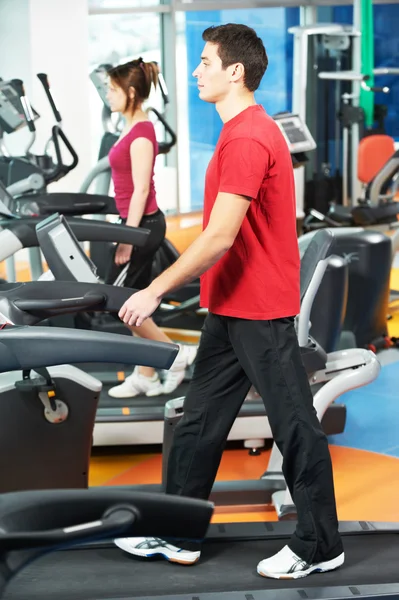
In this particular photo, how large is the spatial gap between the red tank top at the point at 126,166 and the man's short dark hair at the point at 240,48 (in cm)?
166

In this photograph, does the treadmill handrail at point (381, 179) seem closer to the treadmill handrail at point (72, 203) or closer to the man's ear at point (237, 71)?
the treadmill handrail at point (72, 203)

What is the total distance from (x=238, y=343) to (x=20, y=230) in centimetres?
125

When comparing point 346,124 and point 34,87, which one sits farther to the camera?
point 346,124

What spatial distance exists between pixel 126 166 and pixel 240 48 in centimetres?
184

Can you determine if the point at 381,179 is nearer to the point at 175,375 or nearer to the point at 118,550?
the point at 175,375

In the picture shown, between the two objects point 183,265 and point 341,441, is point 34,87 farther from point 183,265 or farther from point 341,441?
point 183,265

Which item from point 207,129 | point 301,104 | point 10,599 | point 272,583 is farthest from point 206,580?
point 207,129

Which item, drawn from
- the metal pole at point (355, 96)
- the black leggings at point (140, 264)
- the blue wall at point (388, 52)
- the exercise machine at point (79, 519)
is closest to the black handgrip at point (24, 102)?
the black leggings at point (140, 264)

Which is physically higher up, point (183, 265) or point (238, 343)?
point (183, 265)

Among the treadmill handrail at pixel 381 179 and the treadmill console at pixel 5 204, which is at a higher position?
the treadmill console at pixel 5 204

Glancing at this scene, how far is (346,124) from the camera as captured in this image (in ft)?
26.8

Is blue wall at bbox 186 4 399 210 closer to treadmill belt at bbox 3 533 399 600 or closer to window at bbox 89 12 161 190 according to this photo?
window at bbox 89 12 161 190

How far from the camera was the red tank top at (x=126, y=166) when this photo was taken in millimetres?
3963

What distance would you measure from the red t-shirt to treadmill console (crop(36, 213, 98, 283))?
0.54 m
